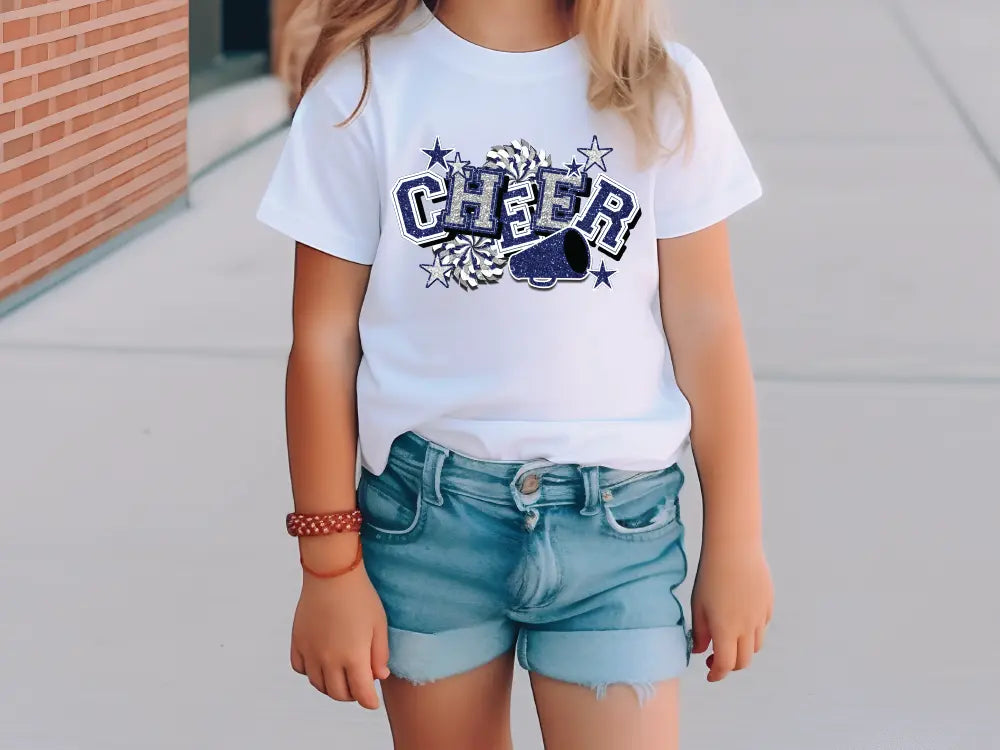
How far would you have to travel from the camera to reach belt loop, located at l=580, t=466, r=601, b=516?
1.55 m

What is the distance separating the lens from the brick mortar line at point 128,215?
4.60 metres

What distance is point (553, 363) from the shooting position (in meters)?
1.57

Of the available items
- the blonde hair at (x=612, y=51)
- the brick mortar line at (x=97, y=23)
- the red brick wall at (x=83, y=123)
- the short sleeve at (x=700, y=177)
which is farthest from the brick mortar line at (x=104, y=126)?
the short sleeve at (x=700, y=177)

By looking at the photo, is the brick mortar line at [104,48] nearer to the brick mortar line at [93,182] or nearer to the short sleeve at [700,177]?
the brick mortar line at [93,182]

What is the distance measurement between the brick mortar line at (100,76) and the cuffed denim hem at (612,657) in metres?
3.29

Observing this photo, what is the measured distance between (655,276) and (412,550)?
380mm

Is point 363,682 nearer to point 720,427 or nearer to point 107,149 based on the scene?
point 720,427

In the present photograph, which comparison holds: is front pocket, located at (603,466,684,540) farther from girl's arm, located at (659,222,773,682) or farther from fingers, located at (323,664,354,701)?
fingers, located at (323,664,354,701)

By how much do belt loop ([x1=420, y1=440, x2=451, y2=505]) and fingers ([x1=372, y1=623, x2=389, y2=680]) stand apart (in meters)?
0.15

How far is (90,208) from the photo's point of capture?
509 cm

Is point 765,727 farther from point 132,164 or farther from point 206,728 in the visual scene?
point 132,164

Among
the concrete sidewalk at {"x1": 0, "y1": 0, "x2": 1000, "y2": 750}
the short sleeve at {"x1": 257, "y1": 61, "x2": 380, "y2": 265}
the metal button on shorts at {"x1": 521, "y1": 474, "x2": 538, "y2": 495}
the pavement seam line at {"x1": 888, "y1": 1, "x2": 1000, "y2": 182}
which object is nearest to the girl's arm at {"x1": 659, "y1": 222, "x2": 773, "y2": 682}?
the metal button on shorts at {"x1": 521, "y1": 474, "x2": 538, "y2": 495}

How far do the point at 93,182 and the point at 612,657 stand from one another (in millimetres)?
3910

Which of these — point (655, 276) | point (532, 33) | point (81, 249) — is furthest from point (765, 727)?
point (81, 249)
